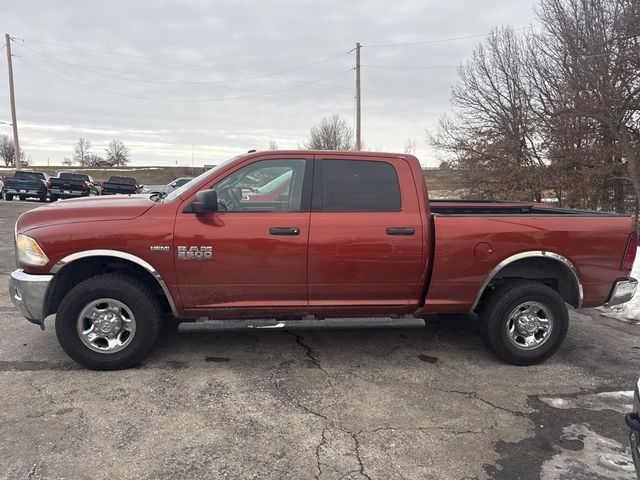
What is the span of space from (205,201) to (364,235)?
1382 millimetres

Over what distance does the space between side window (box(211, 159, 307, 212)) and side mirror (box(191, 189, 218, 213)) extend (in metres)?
0.18

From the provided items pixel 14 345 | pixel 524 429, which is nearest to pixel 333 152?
pixel 524 429

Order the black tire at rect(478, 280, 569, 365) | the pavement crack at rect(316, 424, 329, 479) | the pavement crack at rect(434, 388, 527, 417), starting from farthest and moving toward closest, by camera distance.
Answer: the black tire at rect(478, 280, 569, 365)
the pavement crack at rect(434, 388, 527, 417)
the pavement crack at rect(316, 424, 329, 479)

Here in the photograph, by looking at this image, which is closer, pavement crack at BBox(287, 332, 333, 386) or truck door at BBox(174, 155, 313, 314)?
truck door at BBox(174, 155, 313, 314)

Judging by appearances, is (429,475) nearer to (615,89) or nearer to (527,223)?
(527,223)

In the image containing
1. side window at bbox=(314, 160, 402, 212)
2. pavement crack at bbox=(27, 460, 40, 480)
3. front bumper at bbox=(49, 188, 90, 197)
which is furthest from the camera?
front bumper at bbox=(49, 188, 90, 197)

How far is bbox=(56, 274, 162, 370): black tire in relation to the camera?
3861mm

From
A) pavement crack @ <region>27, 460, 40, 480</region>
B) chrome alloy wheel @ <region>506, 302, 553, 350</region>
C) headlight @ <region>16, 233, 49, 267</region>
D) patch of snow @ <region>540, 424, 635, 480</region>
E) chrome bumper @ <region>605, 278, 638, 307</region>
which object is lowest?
patch of snow @ <region>540, 424, 635, 480</region>

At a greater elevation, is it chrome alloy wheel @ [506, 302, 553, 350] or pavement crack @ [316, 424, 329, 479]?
chrome alloy wheel @ [506, 302, 553, 350]

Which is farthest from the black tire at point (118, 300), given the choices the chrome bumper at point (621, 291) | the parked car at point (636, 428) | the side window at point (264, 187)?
the chrome bumper at point (621, 291)

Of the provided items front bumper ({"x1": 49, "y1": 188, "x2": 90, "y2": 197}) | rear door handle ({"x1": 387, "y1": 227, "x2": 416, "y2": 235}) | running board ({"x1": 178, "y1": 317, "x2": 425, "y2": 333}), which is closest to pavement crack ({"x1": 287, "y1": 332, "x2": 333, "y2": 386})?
running board ({"x1": 178, "y1": 317, "x2": 425, "y2": 333})

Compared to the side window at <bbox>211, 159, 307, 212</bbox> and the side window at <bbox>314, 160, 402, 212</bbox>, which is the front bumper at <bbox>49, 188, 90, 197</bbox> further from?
the side window at <bbox>314, 160, 402, 212</bbox>

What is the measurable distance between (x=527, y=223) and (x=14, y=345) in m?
5.06

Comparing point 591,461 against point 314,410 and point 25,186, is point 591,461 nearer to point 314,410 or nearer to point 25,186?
point 314,410
